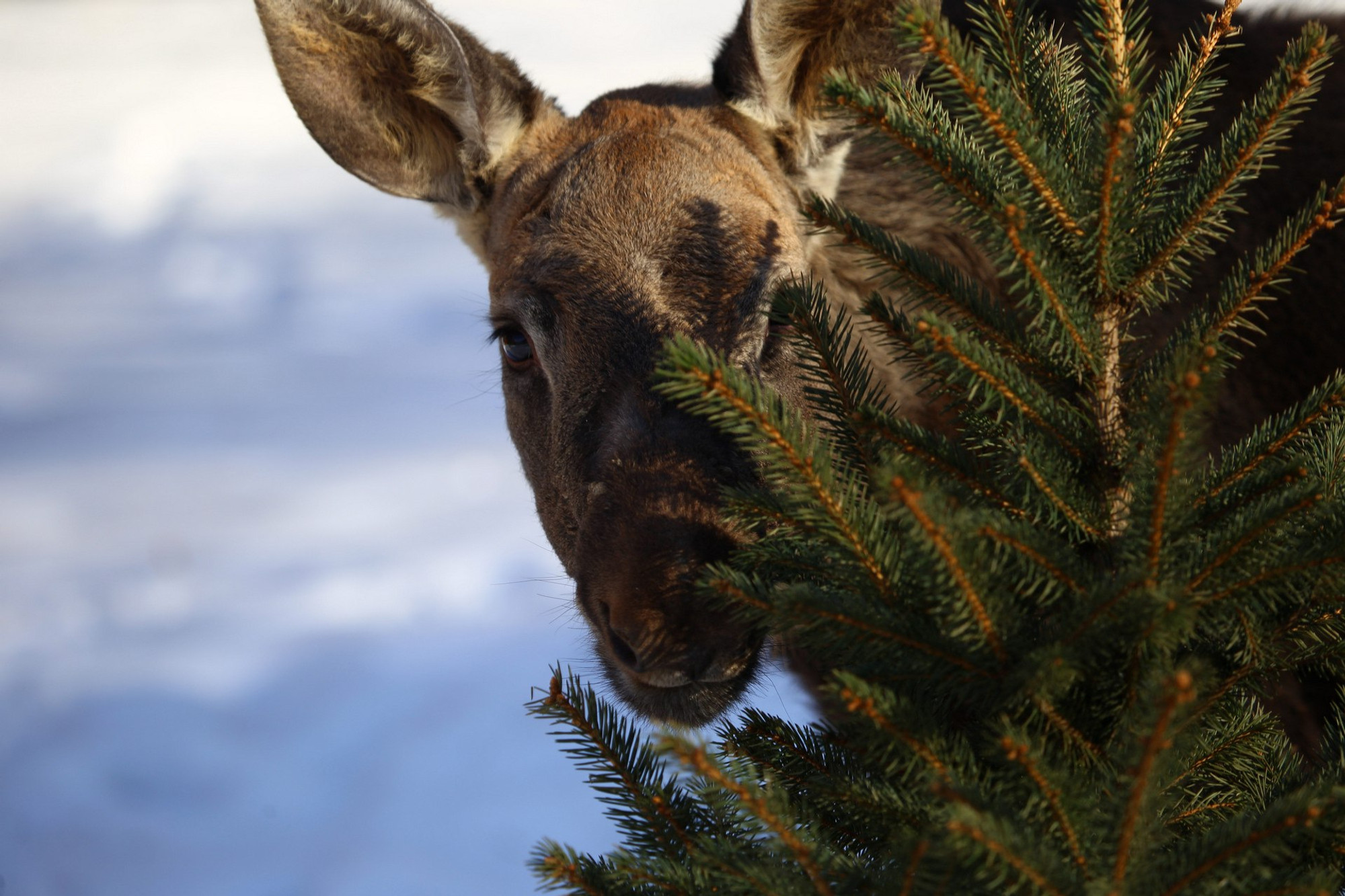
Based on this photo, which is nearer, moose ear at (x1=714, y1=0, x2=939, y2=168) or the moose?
the moose

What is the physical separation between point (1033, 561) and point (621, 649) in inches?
49.7

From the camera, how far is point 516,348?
376 centimetres

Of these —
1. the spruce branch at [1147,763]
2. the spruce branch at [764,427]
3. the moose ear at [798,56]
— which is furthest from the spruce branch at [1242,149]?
the moose ear at [798,56]

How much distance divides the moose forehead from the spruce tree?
1.07 meters

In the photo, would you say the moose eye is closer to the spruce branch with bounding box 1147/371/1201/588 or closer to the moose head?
the moose head

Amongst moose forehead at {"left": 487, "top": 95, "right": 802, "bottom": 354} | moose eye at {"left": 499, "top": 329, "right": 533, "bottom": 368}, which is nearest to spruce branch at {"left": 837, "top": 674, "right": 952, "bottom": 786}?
moose forehead at {"left": 487, "top": 95, "right": 802, "bottom": 354}

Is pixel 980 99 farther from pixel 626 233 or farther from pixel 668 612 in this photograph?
pixel 626 233

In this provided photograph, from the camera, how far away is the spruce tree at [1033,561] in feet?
4.98

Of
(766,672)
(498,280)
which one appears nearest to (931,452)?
(766,672)

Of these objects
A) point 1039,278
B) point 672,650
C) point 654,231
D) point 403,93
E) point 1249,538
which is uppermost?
point 403,93

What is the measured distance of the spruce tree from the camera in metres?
1.52

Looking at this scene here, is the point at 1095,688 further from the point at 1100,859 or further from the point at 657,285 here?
the point at 657,285

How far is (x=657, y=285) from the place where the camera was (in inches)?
126

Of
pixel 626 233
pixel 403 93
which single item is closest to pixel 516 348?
pixel 626 233
